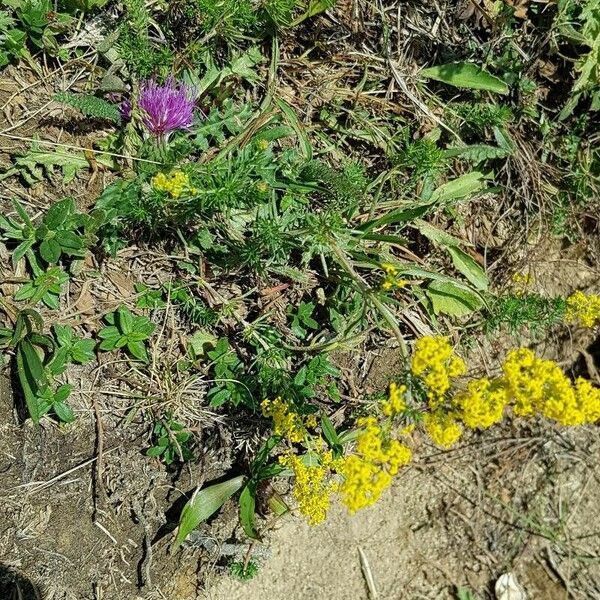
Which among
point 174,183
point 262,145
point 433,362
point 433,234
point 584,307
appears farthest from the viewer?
point 433,234

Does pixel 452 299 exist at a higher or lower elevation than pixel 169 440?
higher

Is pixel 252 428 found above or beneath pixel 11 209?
beneath

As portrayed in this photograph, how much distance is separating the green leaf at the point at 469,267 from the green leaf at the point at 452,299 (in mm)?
116

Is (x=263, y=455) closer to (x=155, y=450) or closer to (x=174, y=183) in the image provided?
(x=155, y=450)

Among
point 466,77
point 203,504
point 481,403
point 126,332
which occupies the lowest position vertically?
point 203,504

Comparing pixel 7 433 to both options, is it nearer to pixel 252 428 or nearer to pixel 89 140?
pixel 252 428

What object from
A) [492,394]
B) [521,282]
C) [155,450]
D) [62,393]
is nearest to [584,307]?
[521,282]

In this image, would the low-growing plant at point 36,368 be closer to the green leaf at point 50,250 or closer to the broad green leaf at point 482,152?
the green leaf at point 50,250

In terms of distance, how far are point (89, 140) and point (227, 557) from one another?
6.24 ft

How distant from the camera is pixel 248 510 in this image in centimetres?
278

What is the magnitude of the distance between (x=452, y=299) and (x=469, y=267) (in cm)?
18

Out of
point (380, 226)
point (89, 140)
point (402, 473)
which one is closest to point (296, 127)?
point (380, 226)

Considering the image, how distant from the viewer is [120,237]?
2766 mm

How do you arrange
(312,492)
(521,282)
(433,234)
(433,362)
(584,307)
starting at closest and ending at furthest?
(433,362) → (312,492) → (584,307) → (433,234) → (521,282)
